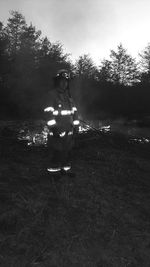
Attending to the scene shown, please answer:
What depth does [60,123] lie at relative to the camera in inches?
321

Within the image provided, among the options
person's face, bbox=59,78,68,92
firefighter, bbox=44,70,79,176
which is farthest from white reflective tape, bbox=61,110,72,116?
person's face, bbox=59,78,68,92

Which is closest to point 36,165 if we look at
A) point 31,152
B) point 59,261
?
point 31,152

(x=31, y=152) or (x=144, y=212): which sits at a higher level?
(x=31, y=152)

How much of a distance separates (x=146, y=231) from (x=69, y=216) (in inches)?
58.6

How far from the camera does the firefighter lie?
26.5 feet

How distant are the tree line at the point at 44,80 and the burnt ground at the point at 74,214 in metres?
21.0

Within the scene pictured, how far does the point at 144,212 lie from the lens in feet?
23.0

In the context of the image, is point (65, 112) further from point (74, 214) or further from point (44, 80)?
point (44, 80)

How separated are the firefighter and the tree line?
21.6m

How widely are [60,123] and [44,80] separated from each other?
30.4 m

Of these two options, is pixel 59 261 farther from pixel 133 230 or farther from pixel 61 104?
pixel 61 104

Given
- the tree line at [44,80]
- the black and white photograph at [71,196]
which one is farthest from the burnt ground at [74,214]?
the tree line at [44,80]

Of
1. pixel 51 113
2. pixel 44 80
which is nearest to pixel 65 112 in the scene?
pixel 51 113

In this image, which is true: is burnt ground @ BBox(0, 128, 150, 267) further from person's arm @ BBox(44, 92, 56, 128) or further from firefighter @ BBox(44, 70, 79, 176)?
person's arm @ BBox(44, 92, 56, 128)
